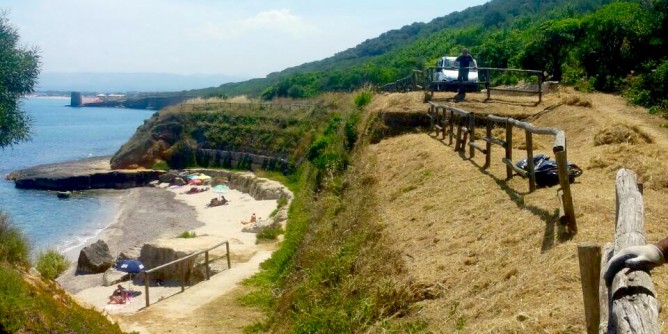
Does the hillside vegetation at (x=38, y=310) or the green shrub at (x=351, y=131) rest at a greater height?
the green shrub at (x=351, y=131)

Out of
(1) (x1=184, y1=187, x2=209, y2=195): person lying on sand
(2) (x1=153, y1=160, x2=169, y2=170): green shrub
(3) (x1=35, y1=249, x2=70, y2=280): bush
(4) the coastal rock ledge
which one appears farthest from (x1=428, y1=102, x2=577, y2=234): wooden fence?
(2) (x1=153, y1=160, x2=169, y2=170): green shrub

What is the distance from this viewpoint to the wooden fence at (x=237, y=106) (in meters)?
60.0

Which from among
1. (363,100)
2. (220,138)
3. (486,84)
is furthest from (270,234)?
(220,138)

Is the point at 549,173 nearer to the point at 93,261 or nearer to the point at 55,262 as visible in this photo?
the point at 55,262

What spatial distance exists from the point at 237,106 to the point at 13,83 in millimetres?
43861

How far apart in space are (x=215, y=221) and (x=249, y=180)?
1046cm

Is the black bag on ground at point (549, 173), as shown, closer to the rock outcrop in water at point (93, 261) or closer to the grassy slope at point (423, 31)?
the rock outcrop in water at point (93, 261)

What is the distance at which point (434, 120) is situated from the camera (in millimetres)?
22016

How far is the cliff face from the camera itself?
179ft

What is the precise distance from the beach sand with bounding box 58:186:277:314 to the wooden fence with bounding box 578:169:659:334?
43.1ft

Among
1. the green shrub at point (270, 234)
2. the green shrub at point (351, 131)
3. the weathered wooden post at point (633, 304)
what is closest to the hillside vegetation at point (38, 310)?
the weathered wooden post at point (633, 304)

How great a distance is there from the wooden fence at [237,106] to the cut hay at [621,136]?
41979 millimetres

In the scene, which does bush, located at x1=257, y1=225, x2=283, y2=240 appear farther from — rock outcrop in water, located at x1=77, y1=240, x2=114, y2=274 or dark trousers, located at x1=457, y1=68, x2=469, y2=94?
dark trousers, located at x1=457, y1=68, x2=469, y2=94

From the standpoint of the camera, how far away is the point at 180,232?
38812mm
